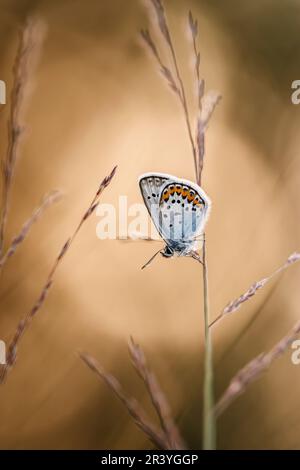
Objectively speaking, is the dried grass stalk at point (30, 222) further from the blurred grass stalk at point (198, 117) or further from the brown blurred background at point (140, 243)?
the blurred grass stalk at point (198, 117)

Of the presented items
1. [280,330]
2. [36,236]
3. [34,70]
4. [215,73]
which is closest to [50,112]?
[34,70]

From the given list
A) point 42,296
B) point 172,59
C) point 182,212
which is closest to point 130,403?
point 42,296

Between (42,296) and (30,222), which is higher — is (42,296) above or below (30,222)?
below

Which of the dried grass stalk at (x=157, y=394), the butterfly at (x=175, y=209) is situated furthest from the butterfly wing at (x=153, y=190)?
the dried grass stalk at (x=157, y=394)

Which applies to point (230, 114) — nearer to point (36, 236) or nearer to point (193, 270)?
point (193, 270)

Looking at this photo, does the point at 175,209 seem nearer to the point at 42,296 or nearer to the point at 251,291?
the point at 251,291

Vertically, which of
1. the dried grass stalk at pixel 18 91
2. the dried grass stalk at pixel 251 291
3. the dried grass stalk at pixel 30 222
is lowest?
the dried grass stalk at pixel 251 291
